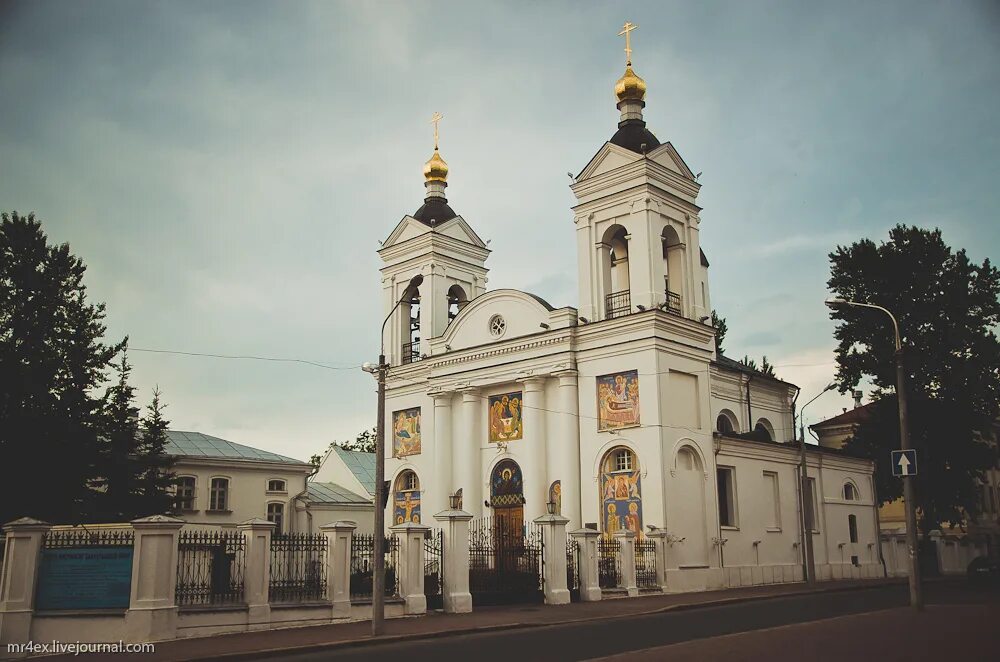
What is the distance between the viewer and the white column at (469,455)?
35969 millimetres

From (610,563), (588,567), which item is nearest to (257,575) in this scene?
(588,567)

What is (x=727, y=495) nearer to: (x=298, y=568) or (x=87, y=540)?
(x=298, y=568)


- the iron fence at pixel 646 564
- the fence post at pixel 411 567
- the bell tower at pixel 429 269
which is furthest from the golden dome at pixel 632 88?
the fence post at pixel 411 567

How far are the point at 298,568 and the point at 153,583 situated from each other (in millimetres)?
3774

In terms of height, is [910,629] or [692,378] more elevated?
[692,378]

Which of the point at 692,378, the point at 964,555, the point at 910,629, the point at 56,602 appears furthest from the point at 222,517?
the point at 964,555

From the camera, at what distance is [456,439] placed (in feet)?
122

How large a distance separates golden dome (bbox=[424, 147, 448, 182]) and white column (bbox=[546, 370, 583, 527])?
13493 mm

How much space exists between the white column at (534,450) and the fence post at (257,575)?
15595 millimetres

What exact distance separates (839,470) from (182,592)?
97.7 ft

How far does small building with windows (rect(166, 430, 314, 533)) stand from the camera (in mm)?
41475

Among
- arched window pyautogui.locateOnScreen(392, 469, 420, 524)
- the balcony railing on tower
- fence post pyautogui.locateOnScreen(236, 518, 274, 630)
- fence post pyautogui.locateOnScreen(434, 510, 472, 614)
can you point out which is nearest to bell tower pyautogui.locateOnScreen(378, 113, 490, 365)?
arched window pyautogui.locateOnScreen(392, 469, 420, 524)

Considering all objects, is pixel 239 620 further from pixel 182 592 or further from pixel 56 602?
pixel 56 602

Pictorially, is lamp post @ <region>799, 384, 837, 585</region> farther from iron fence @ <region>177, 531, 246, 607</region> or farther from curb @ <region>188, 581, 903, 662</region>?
iron fence @ <region>177, 531, 246, 607</region>
